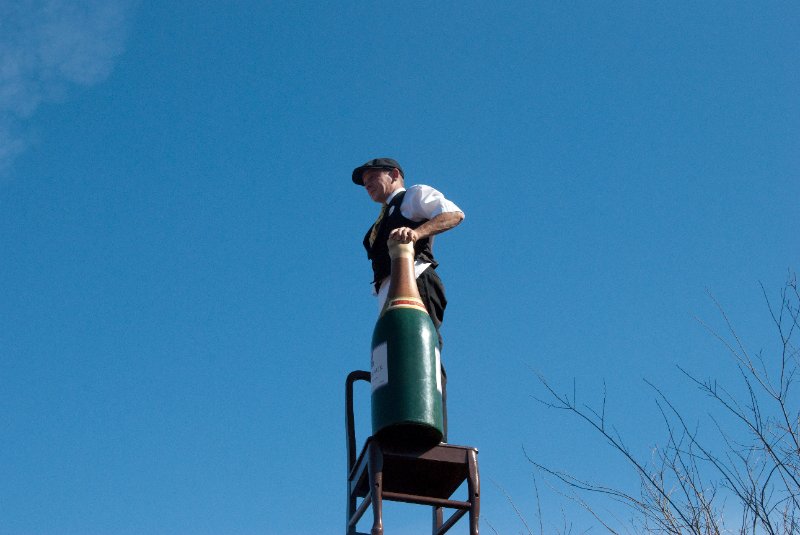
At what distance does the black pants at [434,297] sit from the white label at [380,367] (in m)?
0.58

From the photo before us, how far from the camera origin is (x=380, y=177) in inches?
211

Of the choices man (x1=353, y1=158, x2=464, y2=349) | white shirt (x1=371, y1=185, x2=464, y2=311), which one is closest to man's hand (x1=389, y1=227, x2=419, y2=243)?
man (x1=353, y1=158, x2=464, y2=349)

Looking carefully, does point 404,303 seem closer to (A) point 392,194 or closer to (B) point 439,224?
(B) point 439,224

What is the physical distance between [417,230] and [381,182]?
0.73 metres

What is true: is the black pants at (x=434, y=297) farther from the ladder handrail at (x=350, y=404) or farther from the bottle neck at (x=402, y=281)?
the ladder handrail at (x=350, y=404)

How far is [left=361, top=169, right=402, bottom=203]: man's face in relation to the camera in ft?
17.6

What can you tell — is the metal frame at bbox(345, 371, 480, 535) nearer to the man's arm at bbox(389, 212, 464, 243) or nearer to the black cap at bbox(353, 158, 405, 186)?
the man's arm at bbox(389, 212, 464, 243)

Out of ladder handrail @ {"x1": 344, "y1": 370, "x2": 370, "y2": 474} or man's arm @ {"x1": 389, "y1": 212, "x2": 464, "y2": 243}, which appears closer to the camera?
man's arm @ {"x1": 389, "y1": 212, "x2": 464, "y2": 243}

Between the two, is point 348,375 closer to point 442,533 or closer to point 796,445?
point 442,533

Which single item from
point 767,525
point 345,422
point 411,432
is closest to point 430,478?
point 411,432

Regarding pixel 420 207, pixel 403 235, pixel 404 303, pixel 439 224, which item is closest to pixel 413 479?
pixel 404 303

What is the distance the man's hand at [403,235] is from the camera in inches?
181

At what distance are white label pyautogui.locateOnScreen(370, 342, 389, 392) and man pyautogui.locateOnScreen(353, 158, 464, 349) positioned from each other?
628 millimetres

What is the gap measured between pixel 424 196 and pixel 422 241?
267 millimetres
